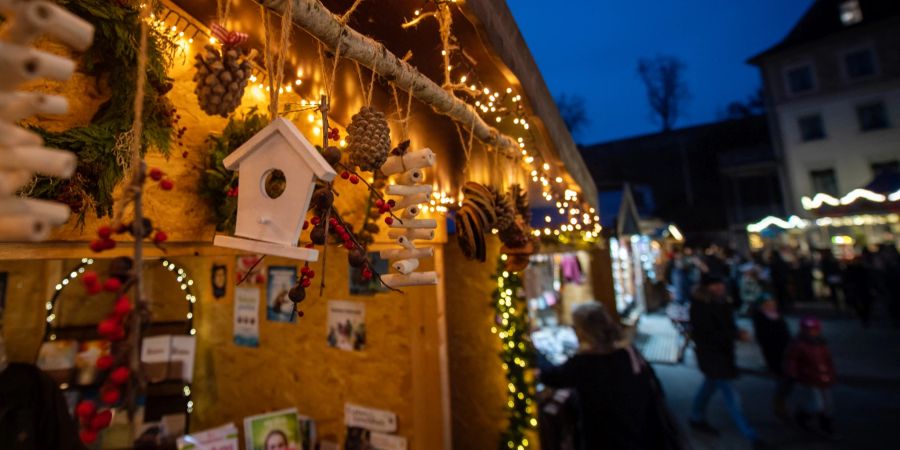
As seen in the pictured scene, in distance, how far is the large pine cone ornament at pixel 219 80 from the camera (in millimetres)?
1056

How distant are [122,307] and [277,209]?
430 mm

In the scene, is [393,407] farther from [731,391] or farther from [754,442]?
[754,442]

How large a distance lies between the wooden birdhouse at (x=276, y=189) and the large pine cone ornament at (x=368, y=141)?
0.29 m

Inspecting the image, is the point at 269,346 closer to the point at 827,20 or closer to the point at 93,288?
the point at 93,288

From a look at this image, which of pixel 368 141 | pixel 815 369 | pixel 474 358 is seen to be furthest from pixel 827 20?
pixel 368 141

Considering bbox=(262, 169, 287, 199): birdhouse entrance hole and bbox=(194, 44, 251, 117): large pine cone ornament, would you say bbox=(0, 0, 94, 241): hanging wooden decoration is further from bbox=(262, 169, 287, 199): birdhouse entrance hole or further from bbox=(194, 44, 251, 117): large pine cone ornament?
bbox=(262, 169, 287, 199): birdhouse entrance hole

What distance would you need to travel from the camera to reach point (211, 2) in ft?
5.79

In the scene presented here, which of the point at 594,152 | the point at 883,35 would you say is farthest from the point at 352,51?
the point at 594,152

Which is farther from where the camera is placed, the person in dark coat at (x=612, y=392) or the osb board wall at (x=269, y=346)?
the osb board wall at (x=269, y=346)

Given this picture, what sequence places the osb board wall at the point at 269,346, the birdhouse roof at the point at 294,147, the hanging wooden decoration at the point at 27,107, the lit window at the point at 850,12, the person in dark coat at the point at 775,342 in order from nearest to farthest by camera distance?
the hanging wooden decoration at the point at 27,107, the birdhouse roof at the point at 294,147, the osb board wall at the point at 269,346, the person in dark coat at the point at 775,342, the lit window at the point at 850,12

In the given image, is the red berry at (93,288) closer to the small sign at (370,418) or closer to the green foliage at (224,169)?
the green foliage at (224,169)

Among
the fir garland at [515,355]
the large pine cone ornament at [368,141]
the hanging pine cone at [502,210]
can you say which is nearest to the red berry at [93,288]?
the large pine cone ornament at [368,141]

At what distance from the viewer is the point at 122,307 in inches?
28.5

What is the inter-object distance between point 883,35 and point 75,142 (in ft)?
81.6
